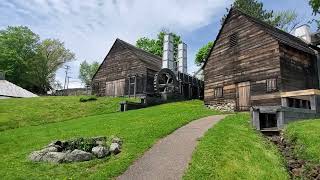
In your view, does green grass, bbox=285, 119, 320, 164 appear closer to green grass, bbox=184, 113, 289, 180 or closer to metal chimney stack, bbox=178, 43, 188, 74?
green grass, bbox=184, 113, 289, 180

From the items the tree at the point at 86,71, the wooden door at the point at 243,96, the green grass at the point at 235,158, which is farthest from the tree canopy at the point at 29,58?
the green grass at the point at 235,158

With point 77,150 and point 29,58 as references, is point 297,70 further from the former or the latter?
point 29,58

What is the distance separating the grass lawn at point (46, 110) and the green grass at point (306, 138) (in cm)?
1862

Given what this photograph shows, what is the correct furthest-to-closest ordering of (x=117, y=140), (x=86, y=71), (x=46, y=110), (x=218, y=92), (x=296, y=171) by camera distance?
1. (x=86, y=71)
2. (x=46, y=110)
3. (x=218, y=92)
4. (x=117, y=140)
5. (x=296, y=171)

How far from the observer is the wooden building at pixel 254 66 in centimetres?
2612

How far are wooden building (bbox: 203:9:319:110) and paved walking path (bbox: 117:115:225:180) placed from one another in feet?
34.2

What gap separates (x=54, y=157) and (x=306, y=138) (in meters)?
10.3

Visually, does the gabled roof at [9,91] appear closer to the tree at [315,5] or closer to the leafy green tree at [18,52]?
the leafy green tree at [18,52]

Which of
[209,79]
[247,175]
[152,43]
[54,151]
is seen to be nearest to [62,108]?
[209,79]

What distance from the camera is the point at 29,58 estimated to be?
72125mm

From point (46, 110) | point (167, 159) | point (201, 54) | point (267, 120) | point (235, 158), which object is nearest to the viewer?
point (167, 159)

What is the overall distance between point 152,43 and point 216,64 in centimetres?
4149

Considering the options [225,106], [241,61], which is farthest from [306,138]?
[225,106]

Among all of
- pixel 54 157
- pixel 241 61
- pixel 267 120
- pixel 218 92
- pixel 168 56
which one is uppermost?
pixel 168 56
